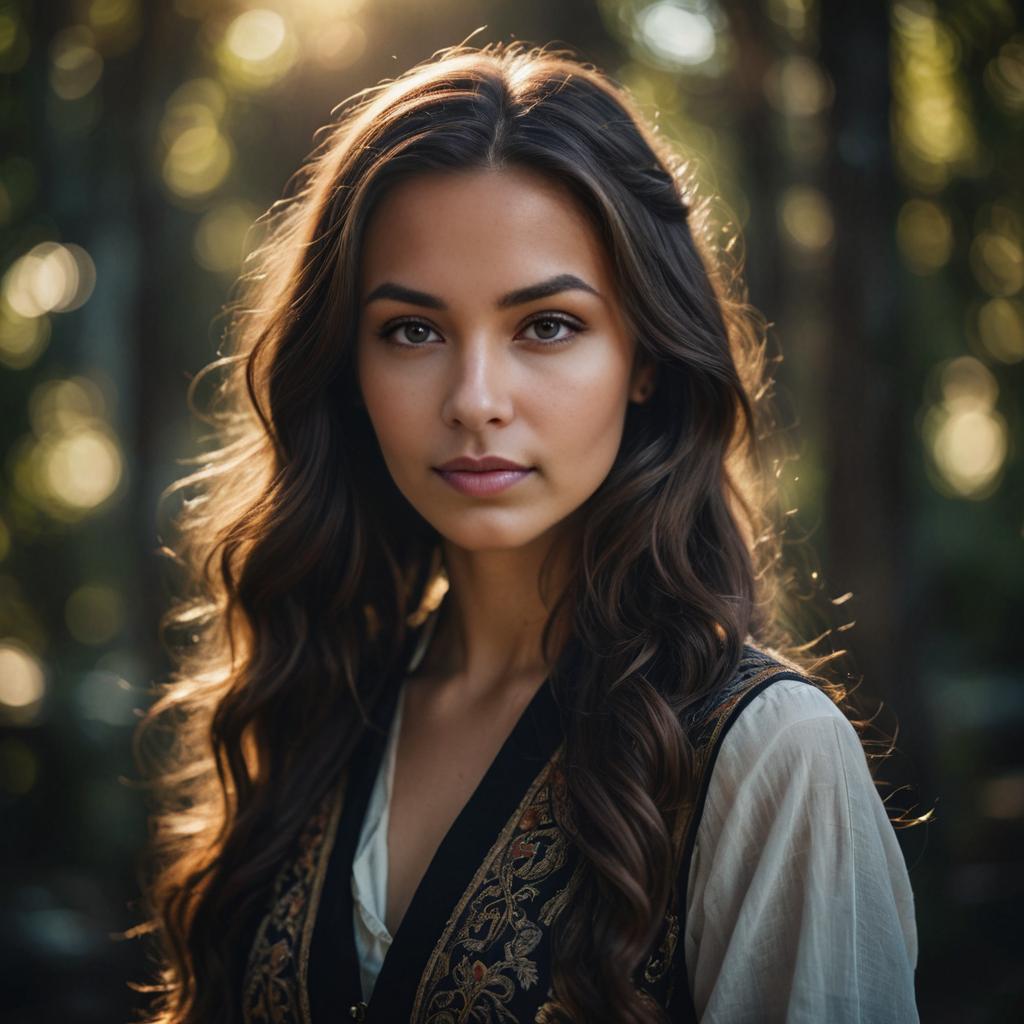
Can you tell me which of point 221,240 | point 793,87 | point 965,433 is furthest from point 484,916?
point 965,433

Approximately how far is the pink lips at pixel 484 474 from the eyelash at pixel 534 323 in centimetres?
21

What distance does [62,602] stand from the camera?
24.3 feet

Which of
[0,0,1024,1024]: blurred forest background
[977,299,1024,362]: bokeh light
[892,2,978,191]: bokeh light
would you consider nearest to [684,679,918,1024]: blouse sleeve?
[0,0,1024,1024]: blurred forest background

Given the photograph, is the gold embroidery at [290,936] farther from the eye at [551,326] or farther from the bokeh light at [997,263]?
the bokeh light at [997,263]

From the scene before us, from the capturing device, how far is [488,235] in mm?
1720

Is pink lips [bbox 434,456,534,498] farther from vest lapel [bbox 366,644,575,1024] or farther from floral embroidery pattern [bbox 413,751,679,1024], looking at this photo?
floral embroidery pattern [bbox 413,751,679,1024]

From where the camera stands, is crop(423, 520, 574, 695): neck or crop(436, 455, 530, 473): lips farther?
crop(423, 520, 574, 695): neck

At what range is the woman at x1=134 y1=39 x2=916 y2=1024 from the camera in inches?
61.0

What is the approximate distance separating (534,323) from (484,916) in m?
0.95

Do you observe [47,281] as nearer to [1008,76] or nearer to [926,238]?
[1008,76]

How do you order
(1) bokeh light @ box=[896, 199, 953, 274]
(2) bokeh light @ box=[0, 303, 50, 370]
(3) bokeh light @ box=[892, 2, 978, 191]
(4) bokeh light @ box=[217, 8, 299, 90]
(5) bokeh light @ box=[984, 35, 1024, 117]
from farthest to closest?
(1) bokeh light @ box=[896, 199, 953, 274], (2) bokeh light @ box=[0, 303, 50, 370], (4) bokeh light @ box=[217, 8, 299, 90], (3) bokeh light @ box=[892, 2, 978, 191], (5) bokeh light @ box=[984, 35, 1024, 117]

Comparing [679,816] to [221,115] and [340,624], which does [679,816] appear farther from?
[221,115]

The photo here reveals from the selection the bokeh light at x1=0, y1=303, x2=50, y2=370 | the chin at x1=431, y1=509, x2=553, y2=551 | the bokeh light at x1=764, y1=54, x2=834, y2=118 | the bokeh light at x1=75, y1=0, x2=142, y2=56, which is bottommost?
the chin at x1=431, y1=509, x2=553, y2=551

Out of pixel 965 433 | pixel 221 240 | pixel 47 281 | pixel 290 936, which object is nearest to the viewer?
pixel 290 936
